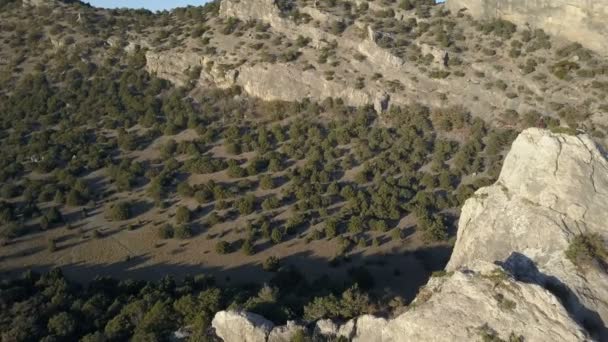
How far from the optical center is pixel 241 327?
16.0m

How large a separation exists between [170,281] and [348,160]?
806 inches

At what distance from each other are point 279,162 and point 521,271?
26.8 m

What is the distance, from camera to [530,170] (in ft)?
56.9

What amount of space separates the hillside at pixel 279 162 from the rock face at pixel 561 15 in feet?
3.52

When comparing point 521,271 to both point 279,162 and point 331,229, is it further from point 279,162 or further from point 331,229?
point 279,162

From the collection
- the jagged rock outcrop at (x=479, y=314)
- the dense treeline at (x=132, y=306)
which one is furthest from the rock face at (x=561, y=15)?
the jagged rock outcrop at (x=479, y=314)

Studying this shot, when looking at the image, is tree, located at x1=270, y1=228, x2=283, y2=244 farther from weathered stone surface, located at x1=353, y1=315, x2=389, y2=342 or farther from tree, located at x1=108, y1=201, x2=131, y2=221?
weathered stone surface, located at x1=353, y1=315, x2=389, y2=342

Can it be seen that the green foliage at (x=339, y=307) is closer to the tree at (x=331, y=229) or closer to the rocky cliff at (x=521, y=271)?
the rocky cliff at (x=521, y=271)

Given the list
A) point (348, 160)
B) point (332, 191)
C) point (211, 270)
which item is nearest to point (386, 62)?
point (348, 160)

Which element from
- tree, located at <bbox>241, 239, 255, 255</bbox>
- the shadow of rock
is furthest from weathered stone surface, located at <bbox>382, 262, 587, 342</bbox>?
tree, located at <bbox>241, 239, 255, 255</bbox>

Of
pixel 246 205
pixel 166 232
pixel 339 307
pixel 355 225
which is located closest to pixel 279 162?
pixel 246 205

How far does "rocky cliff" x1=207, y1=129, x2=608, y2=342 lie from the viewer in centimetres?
1247

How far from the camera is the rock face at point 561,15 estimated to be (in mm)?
43719

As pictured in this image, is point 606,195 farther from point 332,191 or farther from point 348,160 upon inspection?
point 348,160
